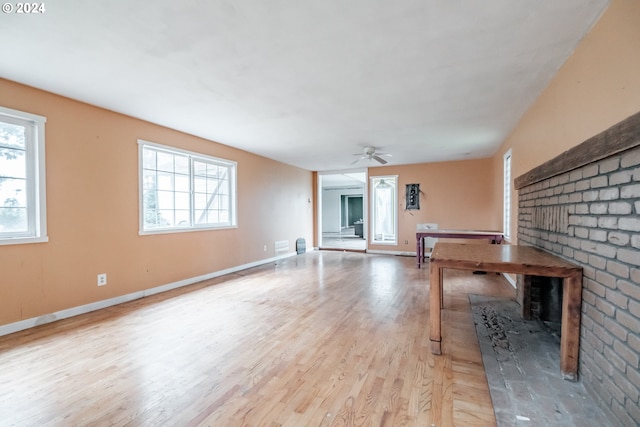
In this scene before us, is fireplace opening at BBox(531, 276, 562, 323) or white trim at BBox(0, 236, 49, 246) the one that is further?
white trim at BBox(0, 236, 49, 246)

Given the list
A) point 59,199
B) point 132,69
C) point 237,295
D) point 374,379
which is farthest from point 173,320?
point 132,69

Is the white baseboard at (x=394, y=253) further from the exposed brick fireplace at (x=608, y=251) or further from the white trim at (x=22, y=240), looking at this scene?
the white trim at (x=22, y=240)

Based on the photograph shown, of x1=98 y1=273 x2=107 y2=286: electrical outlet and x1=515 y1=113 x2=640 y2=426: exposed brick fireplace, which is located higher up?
x1=515 y1=113 x2=640 y2=426: exposed brick fireplace

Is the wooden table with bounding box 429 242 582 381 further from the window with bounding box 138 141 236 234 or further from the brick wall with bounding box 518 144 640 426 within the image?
the window with bounding box 138 141 236 234

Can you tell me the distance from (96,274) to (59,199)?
94 centimetres

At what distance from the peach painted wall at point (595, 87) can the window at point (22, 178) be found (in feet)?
15.5

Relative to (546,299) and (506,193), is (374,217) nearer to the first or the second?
(506,193)

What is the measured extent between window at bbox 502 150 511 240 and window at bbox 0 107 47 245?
20.5 feet

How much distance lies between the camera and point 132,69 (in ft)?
8.18

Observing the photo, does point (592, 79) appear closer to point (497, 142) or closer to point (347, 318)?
point (347, 318)

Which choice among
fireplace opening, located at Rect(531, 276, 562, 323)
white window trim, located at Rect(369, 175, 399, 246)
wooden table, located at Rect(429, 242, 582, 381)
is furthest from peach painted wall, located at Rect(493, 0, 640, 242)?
white window trim, located at Rect(369, 175, 399, 246)

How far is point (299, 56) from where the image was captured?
230 centimetres

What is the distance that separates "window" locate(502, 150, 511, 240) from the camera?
15.8 feet

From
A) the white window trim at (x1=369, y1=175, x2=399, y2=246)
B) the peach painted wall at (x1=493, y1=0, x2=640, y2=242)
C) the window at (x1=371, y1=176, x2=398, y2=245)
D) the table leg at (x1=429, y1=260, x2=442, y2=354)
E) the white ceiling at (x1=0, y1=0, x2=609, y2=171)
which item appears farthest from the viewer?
the window at (x1=371, y1=176, x2=398, y2=245)
